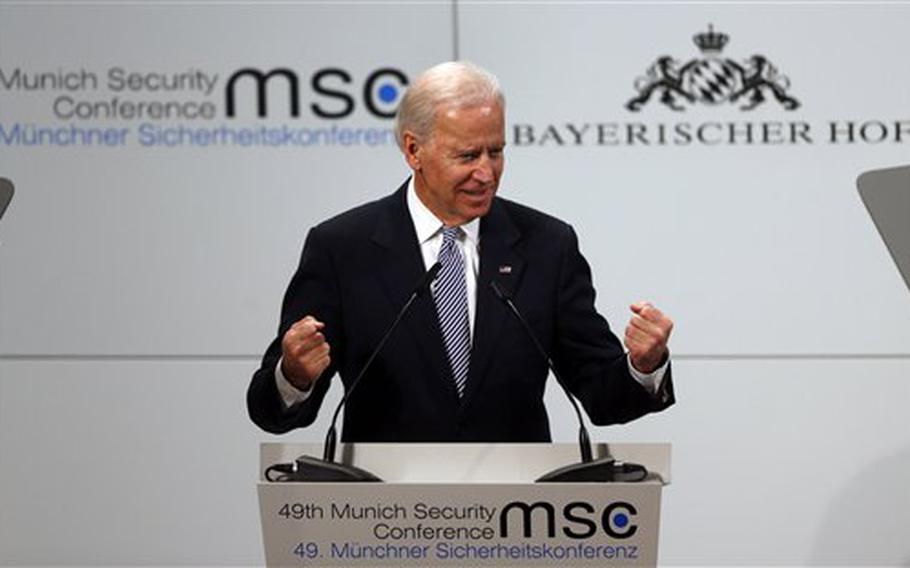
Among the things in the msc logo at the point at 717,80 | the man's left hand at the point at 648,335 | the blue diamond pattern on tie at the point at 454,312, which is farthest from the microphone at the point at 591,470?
the msc logo at the point at 717,80

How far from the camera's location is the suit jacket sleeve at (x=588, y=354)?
2992 mm

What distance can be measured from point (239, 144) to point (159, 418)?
0.89m

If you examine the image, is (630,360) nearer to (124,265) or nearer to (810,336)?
(810,336)

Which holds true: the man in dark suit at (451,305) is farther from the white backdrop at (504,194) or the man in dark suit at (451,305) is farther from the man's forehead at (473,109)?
the white backdrop at (504,194)

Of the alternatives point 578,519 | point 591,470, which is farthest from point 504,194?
point 578,519

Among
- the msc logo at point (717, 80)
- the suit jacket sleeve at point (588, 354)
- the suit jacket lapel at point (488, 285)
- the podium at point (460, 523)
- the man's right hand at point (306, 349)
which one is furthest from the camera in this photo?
the msc logo at point (717, 80)

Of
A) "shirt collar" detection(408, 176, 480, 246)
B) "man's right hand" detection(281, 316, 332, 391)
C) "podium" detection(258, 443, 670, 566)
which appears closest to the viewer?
"podium" detection(258, 443, 670, 566)

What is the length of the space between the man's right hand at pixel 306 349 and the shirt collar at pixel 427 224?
1.83 feet

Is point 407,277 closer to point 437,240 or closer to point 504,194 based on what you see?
point 437,240

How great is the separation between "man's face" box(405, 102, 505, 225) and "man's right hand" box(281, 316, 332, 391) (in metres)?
0.53

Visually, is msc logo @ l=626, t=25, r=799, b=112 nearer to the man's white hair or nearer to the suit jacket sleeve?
the suit jacket sleeve

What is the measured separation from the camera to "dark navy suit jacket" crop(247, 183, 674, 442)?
3.12 meters

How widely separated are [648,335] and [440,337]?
0.54 meters

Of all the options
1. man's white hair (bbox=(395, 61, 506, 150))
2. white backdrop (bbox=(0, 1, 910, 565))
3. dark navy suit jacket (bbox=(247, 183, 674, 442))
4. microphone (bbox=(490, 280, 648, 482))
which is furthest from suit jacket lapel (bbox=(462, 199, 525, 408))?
white backdrop (bbox=(0, 1, 910, 565))
